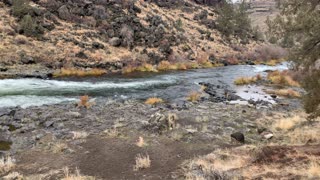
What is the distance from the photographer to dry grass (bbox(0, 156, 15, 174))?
12.2m

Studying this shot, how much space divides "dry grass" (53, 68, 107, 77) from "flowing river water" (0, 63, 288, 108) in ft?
8.04

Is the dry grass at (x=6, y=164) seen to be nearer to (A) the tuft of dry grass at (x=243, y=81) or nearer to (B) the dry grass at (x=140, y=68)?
(A) the tuft of dry grass at (x=243, y=81)

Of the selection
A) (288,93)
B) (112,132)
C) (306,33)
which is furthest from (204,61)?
(306,33)

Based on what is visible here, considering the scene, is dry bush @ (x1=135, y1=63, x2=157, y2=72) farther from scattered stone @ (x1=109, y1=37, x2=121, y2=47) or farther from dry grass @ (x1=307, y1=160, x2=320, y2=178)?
dry grass @ (x1=307, y1=160, x2=320, y2=178)

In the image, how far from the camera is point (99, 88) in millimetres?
31094

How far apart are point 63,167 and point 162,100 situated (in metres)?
14.4

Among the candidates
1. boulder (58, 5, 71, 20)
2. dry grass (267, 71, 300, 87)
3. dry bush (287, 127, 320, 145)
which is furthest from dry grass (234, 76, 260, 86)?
boulder (58, 5, 71, 20)

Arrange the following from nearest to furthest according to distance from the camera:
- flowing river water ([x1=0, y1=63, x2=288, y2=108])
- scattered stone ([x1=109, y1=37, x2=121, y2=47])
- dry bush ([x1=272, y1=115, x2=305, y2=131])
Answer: dry bush ([x1=272, y1=115, x2=305, y2=131]) < flowing river water ([x1=0, y1=63, x2=288, y2=108]) < scattered stone ([x1=109, y1=37, x2=121, y2=47])

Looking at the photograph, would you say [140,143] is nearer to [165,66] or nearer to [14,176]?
[14,176]

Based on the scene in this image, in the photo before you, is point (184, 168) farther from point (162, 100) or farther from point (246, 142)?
point (162, 100)

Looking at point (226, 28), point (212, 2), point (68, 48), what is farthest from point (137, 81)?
point (212, 2)

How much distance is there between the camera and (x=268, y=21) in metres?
14.0

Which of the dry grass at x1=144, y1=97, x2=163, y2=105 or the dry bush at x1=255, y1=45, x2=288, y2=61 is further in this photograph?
the dry bush at x1=255, y1=45, x2=288, y2=61

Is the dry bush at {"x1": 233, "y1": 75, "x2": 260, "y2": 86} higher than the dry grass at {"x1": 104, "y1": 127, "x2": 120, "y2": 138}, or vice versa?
the dry grass at {"x1": 104, "y1": 127, "x2": 120, "y2": 138}
